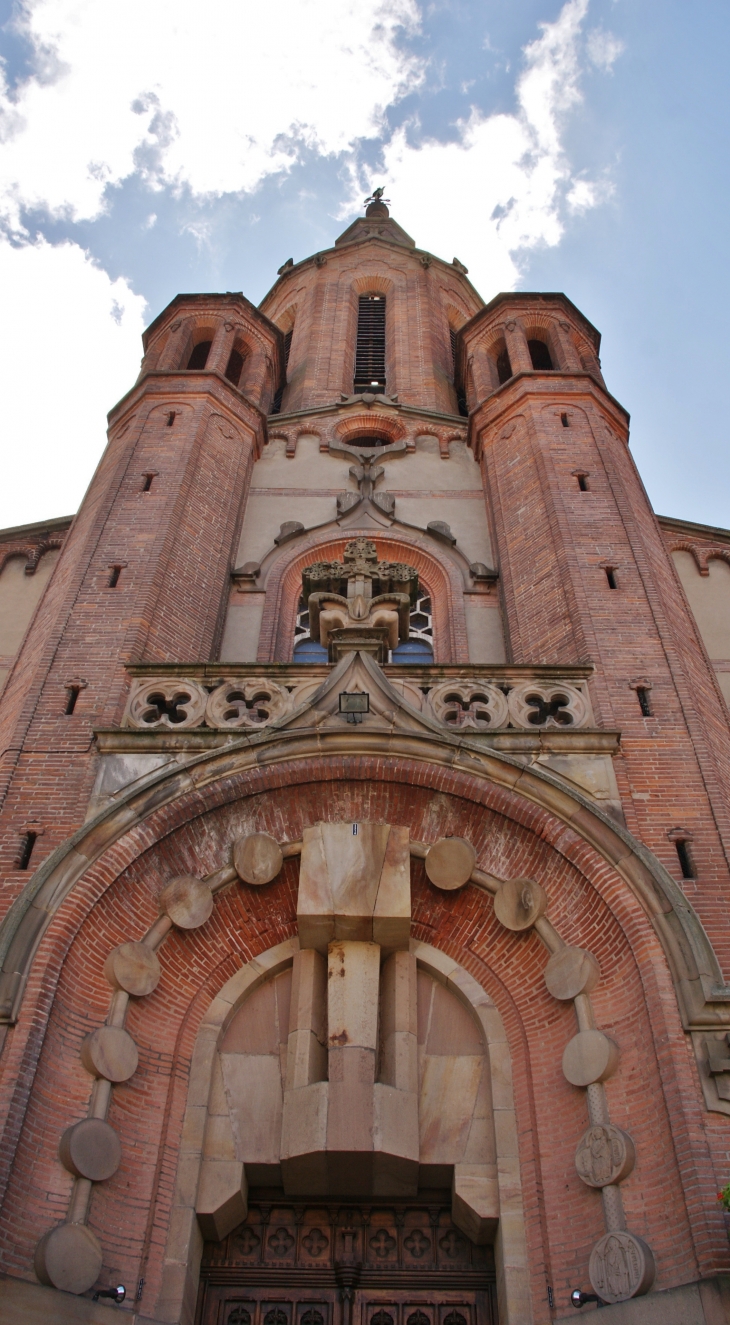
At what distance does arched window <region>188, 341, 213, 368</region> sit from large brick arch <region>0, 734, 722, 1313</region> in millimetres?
12291

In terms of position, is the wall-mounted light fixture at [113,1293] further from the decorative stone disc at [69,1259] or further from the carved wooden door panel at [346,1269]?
the carved wooden door panel at [346,1269]

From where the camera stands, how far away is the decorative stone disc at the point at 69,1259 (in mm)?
7348

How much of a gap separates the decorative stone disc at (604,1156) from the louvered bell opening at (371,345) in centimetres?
1736

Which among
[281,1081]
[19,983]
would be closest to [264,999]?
[281,1081]

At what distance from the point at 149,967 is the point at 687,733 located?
5282 mm

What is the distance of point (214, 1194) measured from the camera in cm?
853

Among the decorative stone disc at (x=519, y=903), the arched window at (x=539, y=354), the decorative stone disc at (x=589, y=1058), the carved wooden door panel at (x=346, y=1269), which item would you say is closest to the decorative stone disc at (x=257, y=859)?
the decorative stone disc at (x=519, y=903)

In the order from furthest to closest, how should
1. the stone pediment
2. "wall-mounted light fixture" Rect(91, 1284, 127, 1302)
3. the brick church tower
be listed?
the stone pediment
the brick church tower
"wall-mounted light fixture" Rect(91, 1284, 127, 1302)

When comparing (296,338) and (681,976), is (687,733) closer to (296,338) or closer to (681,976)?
(681,976)

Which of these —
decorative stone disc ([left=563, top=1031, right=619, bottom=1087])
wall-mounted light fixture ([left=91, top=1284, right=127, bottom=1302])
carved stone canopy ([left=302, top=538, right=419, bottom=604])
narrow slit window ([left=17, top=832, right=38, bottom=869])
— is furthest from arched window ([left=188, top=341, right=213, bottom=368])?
wall-mounted light fixture ([left=91, top=1284, right=127, bottom=1302])

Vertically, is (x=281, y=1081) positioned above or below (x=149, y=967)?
below

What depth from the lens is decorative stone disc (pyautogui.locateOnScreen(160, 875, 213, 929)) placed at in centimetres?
966

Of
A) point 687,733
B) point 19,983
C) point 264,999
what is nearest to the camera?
point 19,983

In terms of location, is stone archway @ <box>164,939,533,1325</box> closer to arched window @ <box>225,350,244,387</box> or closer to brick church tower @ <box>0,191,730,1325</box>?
brick church tower @ <box>0,191,730,1325</box>
